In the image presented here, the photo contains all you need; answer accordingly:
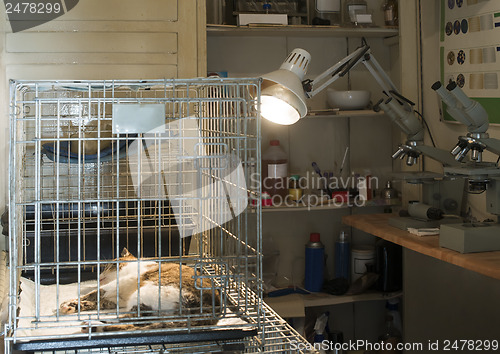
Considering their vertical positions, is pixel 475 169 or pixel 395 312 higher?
pixel 475 169

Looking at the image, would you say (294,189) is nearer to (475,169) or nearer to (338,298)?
(338,298)

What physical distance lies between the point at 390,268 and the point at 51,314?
2.07 m

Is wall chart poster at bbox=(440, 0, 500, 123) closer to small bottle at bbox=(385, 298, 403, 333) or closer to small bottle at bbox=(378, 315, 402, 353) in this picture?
small bottle at bbox=(385, 298, 403, 333)

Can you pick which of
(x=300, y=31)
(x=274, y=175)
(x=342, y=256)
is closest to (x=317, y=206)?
(x=274, y=175)

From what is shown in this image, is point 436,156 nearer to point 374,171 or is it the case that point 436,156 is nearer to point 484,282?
point 484,282

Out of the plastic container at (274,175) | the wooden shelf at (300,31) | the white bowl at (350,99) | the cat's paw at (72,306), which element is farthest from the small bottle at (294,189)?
the cat's paw at (72,306)

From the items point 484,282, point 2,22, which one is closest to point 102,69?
point 2,22

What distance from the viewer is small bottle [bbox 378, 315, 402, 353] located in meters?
2.92

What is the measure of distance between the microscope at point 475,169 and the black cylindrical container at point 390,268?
2.82 ft

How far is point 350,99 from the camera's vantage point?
280 cm

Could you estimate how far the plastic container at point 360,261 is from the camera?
9.72ft

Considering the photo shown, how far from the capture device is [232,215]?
55.3 inches

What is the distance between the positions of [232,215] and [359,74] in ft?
6.06

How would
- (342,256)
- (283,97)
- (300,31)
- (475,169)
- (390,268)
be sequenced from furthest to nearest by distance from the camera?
(342,256), (390,268), (300,31), (475,169), (283,97)
